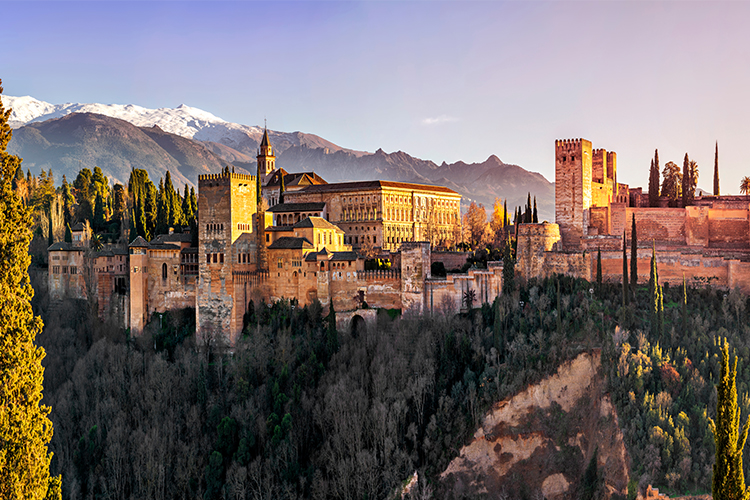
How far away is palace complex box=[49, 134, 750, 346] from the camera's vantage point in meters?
39.8

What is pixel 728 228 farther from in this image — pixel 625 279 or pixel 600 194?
pixel 625 279

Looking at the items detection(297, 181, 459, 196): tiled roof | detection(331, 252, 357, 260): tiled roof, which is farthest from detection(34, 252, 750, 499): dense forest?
detection(297, 181, 459, 196): tiled roof

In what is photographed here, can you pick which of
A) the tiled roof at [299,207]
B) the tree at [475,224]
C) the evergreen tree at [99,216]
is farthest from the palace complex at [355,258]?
the evergreen tree at [99,216]

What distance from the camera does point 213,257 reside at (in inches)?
1698

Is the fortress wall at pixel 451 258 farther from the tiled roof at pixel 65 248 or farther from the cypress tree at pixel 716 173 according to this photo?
the tiled roof at pixel 65 248

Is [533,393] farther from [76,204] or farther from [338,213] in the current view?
[76,204]

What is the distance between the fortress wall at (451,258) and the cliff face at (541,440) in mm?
14182

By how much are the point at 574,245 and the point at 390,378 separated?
52.2ft

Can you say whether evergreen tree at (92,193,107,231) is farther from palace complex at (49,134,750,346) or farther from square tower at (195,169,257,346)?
square tower at (195,169,257,346)

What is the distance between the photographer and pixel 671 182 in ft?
164

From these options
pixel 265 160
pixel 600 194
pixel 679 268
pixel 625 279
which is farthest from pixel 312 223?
pixel 265 160

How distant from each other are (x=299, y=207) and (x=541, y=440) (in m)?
30.1

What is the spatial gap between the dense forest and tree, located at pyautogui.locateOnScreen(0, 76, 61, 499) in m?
18.6

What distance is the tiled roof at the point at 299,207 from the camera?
5544 centimetres
